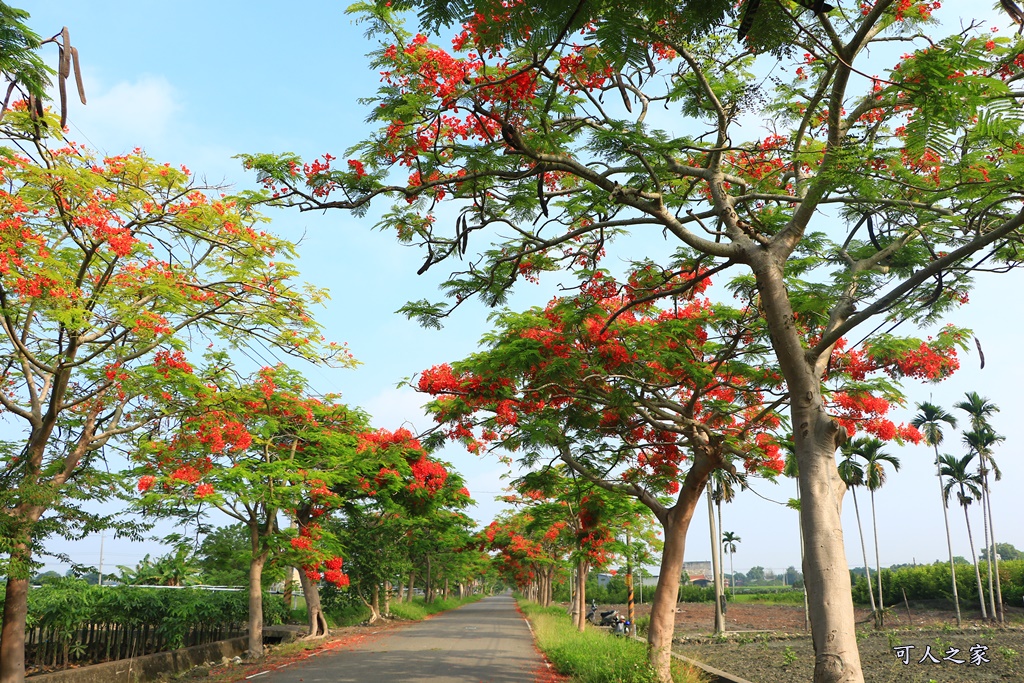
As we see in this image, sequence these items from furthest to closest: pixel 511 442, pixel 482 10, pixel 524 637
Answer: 1. pixel 524 637
2. pixel 511 442
3. pixel 482 10

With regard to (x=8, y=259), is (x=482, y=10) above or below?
below

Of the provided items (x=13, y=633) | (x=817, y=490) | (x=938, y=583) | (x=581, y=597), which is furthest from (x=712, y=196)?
(x=938, y=583)

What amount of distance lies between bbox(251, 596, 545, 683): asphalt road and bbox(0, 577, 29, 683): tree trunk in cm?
379

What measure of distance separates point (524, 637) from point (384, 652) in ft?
26.2

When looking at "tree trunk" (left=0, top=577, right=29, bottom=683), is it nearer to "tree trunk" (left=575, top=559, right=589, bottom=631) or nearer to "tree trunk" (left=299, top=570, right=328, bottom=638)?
"tree trunk" (left=299, top=570, right=328, bottom=638)

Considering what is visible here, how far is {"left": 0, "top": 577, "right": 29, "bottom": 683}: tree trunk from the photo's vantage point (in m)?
10.5

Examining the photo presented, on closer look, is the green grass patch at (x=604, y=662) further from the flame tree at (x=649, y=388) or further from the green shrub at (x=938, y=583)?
the green shrub at (x=938, y=583)

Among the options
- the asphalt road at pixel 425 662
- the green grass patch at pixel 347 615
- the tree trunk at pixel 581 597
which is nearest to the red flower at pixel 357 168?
the asphalt road at pixel 425 662

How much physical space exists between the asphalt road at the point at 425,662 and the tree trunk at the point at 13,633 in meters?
3.79

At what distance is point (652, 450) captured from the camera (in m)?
13.1

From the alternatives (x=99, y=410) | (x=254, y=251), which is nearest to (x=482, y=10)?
(x=254, y=251)

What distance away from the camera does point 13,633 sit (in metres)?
10.7

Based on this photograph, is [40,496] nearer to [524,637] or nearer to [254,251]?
[254,251]

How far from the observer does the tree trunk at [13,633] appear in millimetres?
10469
